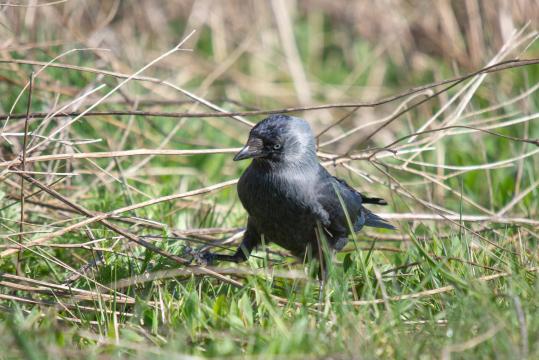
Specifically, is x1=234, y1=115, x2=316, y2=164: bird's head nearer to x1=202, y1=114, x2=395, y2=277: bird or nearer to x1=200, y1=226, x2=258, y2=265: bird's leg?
x1=202, y1=114, x2=395, y2=277: bird

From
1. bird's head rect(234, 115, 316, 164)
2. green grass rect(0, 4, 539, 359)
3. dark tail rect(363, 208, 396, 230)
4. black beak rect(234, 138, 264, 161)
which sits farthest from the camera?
dark tail rect(363, 208, 396, 230)

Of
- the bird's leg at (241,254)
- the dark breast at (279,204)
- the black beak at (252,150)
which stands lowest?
the bird's leg at (241,254)

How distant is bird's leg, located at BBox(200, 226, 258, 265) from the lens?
11.9 ft

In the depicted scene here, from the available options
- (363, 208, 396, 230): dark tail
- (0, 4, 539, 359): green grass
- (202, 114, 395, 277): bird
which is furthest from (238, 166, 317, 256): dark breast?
(363, 208, 396, 230): dark tail

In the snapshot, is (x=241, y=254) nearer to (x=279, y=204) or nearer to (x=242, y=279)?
(x=242, y=279)

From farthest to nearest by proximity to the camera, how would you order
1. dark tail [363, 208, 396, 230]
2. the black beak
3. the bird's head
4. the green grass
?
dark tail [363, 208, 396, 230] < the bird's head < the black beak < the green grass

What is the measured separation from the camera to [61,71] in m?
5.04

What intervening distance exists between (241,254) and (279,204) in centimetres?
32

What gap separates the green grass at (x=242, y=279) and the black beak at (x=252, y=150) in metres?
0.46

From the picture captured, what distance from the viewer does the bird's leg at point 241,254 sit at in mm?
3615

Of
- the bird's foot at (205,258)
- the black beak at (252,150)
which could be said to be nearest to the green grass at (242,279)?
the bird's foot at (205,258)

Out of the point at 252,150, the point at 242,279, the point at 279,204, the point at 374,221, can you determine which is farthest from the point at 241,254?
the point at 374,221

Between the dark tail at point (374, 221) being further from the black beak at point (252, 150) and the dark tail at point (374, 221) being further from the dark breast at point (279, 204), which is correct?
the black beak at point (252, 150)

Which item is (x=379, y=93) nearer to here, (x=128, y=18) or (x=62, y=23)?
(x=128, y=18)
